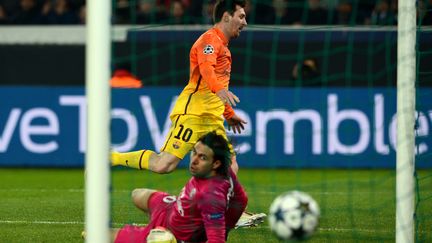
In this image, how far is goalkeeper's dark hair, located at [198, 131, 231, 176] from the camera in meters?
6.95

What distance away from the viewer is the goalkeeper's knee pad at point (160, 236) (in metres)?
6.93

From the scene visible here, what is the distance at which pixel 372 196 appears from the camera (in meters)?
11.4

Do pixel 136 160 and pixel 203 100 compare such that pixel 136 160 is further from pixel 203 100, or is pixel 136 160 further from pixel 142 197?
pixel 142 197

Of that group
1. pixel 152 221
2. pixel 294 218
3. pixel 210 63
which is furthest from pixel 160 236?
pixel 210 63

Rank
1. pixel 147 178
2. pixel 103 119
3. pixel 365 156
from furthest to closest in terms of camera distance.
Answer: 1. pixel 365 156
2. pixel 147 178
3. pixel 103 119

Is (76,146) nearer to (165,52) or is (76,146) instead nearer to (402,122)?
(165,52)

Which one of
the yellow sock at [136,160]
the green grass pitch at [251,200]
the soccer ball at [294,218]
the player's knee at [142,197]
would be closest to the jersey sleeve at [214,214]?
the soccer ball at [294,218]

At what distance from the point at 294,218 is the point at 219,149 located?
77 cm

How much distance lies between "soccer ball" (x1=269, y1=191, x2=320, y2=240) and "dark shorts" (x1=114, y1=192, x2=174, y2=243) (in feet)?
3.22

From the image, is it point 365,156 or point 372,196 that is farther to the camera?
point 365,156

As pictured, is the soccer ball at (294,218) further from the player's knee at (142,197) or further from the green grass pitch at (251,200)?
the green grass pitch at (251,200)

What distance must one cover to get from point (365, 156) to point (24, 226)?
6.61 m

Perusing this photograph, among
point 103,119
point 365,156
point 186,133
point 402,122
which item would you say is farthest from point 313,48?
point 103,119

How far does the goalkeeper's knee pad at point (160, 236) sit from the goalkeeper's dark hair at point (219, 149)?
1.69ft
